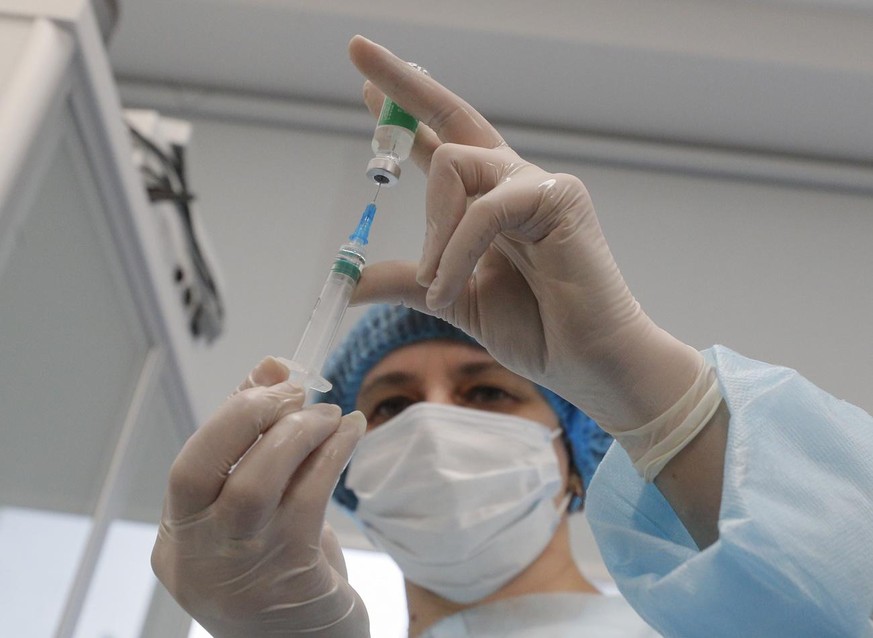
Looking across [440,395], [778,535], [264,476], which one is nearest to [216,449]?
[264,476]

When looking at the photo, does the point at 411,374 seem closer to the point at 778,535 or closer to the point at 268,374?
the point at 268,374

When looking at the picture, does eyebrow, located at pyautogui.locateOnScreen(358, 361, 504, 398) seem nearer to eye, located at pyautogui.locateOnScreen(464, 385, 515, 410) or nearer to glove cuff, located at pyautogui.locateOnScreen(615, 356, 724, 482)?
eye, located at pyautogui.locateOnScreen(464, 385, 515, 410)

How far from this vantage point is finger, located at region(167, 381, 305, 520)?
0.77m

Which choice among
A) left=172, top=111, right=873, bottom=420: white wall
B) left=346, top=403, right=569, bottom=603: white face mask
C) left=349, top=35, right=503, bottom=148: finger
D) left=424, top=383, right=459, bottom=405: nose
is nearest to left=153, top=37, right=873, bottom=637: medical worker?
left=349, top=35, right=503, bottom=148: finger

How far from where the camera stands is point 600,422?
35.3 inches

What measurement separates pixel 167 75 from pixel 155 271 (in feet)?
4.76

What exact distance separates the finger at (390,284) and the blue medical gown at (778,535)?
0.96 ft

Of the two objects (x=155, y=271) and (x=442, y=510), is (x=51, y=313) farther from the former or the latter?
(x=442, y=510)

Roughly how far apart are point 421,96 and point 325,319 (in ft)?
0.72

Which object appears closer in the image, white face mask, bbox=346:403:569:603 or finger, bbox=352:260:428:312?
finger, bbox=352:260:428:312

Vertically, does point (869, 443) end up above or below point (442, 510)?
above

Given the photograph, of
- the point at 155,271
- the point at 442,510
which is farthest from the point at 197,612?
the point at 155,271

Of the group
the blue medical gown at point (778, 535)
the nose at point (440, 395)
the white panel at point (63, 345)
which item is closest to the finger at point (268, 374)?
the blue medical gown at point (778, 535)

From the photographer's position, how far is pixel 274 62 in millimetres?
2662
